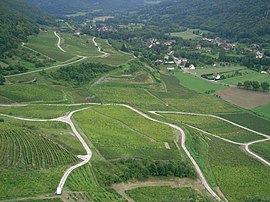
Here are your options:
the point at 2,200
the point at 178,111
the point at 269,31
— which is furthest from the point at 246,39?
the point at 2,200

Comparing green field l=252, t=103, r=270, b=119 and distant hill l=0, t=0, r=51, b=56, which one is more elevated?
distant hill l=0, t=0, r=51, b=56

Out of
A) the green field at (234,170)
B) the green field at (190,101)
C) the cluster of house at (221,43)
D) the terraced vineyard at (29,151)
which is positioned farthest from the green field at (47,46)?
the cluster of house at (221,43)

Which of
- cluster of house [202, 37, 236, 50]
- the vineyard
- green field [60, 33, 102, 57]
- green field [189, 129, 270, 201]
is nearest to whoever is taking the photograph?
the vineyard

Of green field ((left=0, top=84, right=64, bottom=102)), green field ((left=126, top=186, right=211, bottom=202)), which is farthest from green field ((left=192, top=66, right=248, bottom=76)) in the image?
green field ((left=126, top=186, right=211, bottom=202))

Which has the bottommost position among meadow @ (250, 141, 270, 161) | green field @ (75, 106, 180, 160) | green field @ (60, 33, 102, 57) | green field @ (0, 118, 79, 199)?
meadow @ (250, 141, 270, 161)

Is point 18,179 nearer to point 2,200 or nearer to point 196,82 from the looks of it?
point 2,200

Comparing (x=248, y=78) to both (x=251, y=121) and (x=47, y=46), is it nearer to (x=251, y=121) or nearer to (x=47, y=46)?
(x=251, y=121)

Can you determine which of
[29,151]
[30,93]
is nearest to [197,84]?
[30,93]

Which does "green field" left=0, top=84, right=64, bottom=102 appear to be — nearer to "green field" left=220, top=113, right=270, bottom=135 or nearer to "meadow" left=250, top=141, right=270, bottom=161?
"green field" left=220, top=113, right=270, bottom=135
